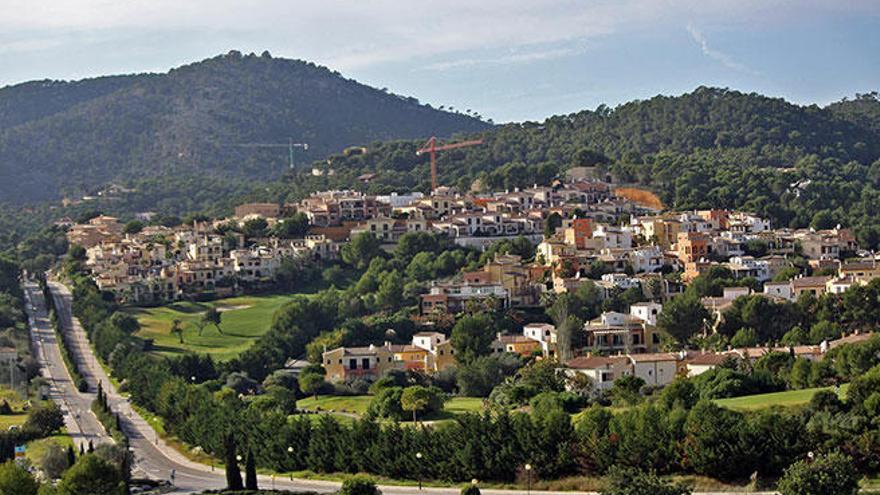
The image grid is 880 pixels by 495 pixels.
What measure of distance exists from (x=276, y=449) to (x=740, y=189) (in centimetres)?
4448

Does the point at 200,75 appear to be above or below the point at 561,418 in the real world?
above

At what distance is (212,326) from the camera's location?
6016 cm

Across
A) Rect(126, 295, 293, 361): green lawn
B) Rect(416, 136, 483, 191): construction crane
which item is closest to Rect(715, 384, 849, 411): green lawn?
Rect(126, 295, 293, 361): green lawn

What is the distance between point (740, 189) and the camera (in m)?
76.8

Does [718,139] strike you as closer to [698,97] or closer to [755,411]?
[698,97]

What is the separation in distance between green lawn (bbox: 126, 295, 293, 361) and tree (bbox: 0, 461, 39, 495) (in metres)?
22.2

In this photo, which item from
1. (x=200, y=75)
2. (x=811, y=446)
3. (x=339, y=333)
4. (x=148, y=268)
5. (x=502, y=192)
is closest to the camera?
(x=811, y=446)

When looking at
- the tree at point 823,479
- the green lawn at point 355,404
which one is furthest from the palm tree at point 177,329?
the tree at point 823,479

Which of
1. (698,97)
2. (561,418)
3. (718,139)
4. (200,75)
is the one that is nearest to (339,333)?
(561,418)

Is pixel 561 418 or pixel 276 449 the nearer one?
pixel 561 418

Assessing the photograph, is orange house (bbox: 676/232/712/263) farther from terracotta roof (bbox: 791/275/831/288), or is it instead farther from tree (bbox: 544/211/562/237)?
tree (bbox: 544/211/562/237)

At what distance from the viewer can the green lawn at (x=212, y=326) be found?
56312mm

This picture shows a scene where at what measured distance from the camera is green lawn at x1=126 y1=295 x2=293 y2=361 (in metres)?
56.3

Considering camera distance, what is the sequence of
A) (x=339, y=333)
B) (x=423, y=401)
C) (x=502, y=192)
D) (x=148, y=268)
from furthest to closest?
1. (x=502, y=192)
2. (x=148, y=268)
3. (x=339, y=333)
4. (x=423, y=401)
